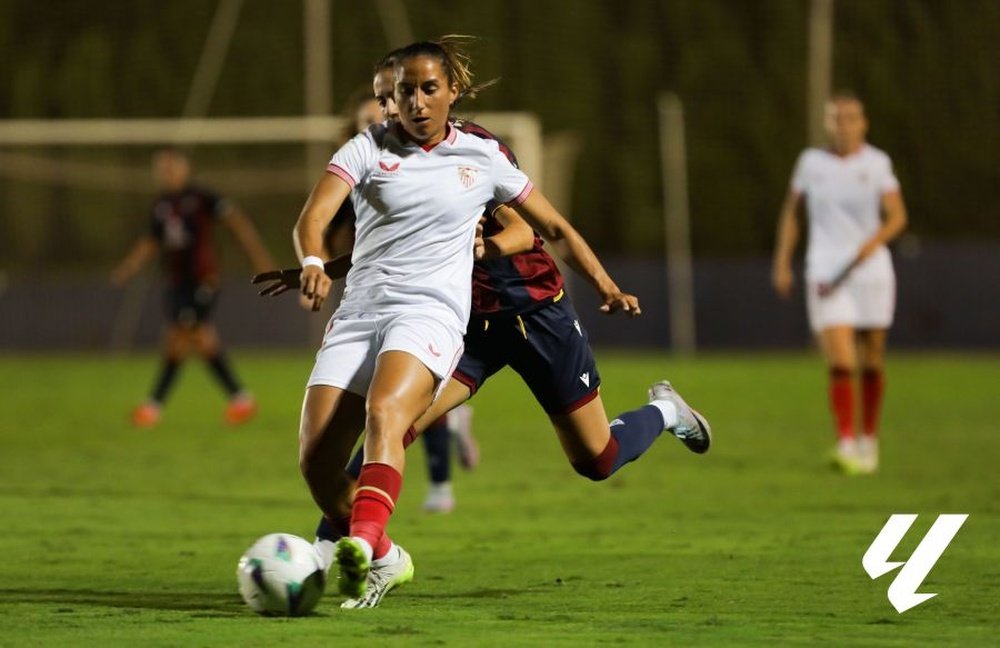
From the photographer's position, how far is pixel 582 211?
3058cm

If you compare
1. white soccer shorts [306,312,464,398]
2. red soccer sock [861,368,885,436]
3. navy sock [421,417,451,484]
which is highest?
white soccer shorts [306,312,464,398]

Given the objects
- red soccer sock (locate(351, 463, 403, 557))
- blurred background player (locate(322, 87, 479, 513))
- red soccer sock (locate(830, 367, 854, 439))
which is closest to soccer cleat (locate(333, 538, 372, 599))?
red soccer sock (locate(351, 463, 403, 557))

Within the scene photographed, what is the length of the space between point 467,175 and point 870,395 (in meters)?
6.37

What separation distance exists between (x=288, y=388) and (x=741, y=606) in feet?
47.5

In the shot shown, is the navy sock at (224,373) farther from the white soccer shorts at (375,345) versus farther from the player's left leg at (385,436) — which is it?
the player's left leg at (385,436)

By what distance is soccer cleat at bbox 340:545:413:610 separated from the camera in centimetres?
654

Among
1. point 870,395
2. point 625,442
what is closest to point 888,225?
point 870,395

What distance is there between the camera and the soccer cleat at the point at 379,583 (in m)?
6.54

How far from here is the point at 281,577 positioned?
6125 millimetres

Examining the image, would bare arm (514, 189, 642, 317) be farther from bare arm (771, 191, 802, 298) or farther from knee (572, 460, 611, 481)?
bare arm (771, 191, 802, 298)

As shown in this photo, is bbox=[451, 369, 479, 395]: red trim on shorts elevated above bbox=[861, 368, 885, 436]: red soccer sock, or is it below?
above

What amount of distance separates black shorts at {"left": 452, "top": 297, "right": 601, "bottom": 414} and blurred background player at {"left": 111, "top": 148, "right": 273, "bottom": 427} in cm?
899

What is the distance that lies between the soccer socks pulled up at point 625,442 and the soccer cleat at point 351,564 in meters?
1.87

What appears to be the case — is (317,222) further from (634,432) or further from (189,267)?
(189,267)
